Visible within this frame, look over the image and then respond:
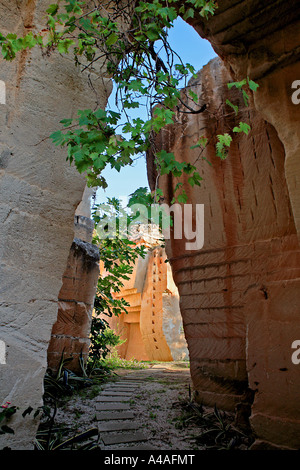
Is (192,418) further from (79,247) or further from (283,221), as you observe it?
(79,247)

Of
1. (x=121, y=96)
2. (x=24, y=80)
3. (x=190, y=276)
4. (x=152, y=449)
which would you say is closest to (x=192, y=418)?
(x=152, y=449)

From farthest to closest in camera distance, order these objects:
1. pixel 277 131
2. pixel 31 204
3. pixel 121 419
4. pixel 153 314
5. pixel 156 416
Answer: pixel 153 314 < pixel 156 416 < pixel 121 419 < pixel 277 131 < pixel 31 204

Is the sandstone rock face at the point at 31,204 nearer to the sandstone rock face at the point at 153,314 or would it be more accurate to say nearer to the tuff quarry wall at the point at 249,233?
the tuff quarry wall at the point at 249,233

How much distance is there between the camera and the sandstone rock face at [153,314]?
11539mm

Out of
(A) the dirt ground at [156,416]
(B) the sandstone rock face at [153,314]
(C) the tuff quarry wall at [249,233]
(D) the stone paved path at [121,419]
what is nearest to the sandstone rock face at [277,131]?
(C) the tuff quarry wall at [249,233]

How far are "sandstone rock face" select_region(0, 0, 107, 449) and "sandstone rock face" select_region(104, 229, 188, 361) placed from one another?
8133 mm

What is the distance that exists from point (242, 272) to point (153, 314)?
31.7 feet

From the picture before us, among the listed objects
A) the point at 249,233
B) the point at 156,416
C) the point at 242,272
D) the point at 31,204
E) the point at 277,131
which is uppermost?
the point at 277,131

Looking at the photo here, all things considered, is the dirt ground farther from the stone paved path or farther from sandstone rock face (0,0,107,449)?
sandstone rock face (0,0,107,449)

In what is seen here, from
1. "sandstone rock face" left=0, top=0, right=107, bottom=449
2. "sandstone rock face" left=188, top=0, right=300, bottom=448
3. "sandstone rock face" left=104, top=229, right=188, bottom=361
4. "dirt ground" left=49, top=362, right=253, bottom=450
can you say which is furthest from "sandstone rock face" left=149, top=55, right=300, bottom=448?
"sandstone rock face" left=104, top=229, right=188, bottom=361

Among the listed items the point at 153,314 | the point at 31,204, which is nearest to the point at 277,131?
the point at 31,204

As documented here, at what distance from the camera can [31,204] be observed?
2.02 metres

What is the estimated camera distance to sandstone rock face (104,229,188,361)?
1154cm

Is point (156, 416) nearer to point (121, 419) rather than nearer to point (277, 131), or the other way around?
point (121, 419)
